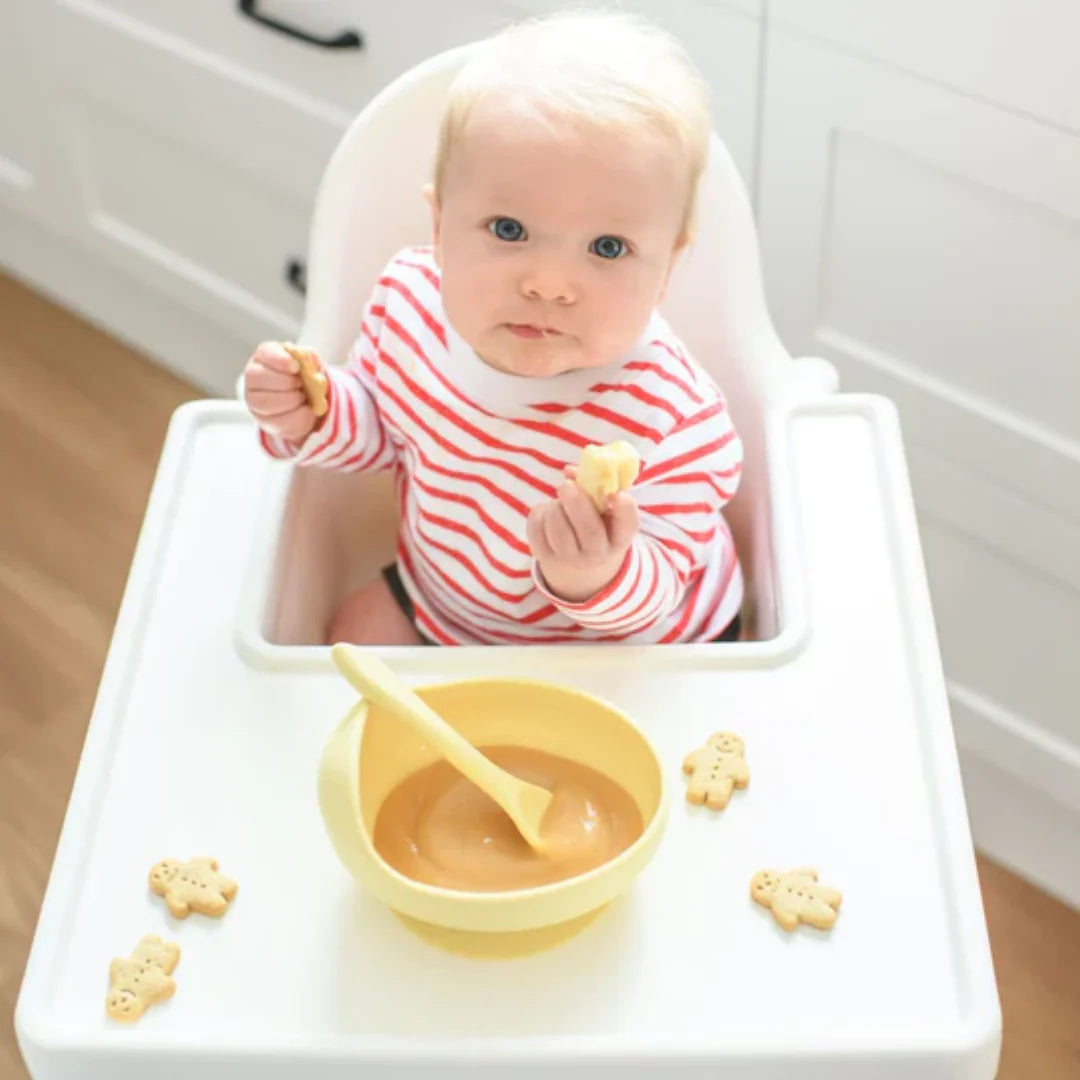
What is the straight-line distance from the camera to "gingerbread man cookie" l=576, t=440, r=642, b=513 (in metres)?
0.66

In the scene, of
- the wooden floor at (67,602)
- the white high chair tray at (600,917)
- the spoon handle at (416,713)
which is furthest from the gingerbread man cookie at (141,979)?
the wooden floor at (67,602)

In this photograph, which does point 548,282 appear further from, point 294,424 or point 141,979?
point 141,979

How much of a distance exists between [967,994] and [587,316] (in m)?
0.35

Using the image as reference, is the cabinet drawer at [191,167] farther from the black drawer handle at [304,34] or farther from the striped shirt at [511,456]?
the striped shirt at [511,456]

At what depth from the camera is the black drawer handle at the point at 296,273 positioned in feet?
5.17

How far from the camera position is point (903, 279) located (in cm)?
114

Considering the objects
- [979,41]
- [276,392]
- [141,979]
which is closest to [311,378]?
[276,392]

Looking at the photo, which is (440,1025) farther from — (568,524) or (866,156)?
(866,156)

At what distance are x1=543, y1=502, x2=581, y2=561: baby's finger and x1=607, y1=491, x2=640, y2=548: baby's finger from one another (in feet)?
0.06

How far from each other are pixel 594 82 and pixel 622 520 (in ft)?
0.67

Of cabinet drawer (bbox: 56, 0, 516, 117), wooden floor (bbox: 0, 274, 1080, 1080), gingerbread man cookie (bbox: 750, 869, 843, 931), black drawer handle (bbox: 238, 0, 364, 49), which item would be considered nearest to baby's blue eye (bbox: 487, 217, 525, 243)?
gingerbread man cookie (bbox: 750, 869, 843, 931)

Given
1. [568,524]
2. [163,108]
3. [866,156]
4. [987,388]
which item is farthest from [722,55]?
[163,108]

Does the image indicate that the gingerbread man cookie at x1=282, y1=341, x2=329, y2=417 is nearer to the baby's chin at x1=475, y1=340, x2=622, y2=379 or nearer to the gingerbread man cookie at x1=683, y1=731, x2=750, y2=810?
the baby's chin at x1=475, y1=340, x2=622, y2=379

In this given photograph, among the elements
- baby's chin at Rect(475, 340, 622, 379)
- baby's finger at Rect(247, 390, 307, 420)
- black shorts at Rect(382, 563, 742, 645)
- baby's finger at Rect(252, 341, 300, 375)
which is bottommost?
black shorts at Rect(382, 563, 742, 645)
